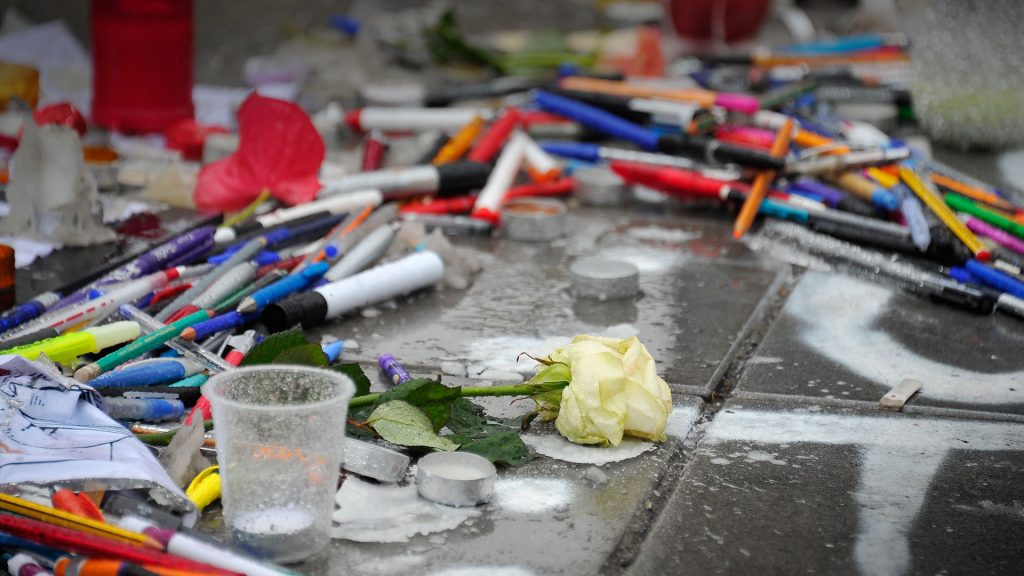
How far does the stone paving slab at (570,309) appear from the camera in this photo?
2.61 m

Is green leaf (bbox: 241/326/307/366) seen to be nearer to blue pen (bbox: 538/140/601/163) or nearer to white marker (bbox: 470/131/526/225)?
white marker (bbox: 470/131/526/225)

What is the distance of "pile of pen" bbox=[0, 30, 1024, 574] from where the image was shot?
242 cm

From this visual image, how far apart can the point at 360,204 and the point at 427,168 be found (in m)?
0.38

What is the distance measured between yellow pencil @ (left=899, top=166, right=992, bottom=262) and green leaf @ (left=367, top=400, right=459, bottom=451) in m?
1.85

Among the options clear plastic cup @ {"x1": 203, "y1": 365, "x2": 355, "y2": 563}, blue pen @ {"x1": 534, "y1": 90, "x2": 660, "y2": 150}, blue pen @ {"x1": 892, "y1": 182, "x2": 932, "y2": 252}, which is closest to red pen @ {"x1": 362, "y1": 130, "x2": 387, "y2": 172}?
blue pen @ {"x1": 534, "y1": 90, "x2": 660, "y2": 150}

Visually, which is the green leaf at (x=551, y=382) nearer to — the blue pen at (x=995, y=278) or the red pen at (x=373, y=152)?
the blue pen at (x=995, y=278)

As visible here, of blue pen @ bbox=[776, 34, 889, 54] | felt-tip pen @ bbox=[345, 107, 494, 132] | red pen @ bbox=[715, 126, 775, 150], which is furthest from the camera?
blue pen @ bbox=[776, 34, 889, 54]

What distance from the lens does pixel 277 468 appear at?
171cm

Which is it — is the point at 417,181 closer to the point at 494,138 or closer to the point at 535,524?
the point at 494,138

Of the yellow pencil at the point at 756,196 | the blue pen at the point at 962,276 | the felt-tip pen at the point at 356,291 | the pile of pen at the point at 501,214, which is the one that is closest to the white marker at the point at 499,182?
the pile of pen at the point at 501,214

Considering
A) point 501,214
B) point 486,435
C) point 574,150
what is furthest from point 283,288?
point 574,150

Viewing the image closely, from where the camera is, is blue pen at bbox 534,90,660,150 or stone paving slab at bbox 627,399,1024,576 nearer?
stone paving slab at bbox 627,399,1024,576

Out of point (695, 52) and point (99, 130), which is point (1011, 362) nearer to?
point (99, 130)

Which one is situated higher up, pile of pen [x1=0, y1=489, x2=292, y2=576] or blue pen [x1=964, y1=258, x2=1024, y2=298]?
blue pen [x1=964, y1=258, x2=1024, y2=298]
